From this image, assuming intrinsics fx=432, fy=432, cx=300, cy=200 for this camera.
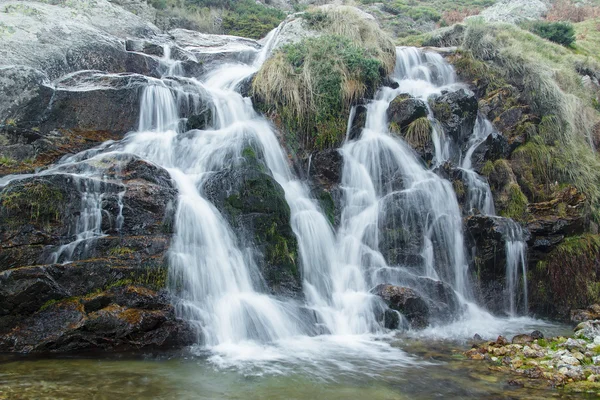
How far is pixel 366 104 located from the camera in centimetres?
1109

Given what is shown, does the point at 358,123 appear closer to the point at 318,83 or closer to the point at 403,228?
the point at 318,83

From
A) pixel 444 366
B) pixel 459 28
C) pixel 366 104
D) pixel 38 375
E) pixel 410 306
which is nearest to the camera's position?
pixel 38 375

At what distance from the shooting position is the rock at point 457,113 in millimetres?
10531

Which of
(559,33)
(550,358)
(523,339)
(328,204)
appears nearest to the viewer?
(550,358)

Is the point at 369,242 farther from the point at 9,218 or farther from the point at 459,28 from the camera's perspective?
the point at 459,28

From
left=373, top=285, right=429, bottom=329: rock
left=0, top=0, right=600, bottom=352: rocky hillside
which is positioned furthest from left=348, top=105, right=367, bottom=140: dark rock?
left=373, top=285, right=429, bottom=329: rock

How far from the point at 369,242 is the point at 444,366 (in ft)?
11.9

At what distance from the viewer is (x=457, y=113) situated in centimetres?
1063

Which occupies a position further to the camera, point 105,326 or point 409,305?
point 409,305

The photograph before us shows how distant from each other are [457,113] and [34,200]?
9116 mm

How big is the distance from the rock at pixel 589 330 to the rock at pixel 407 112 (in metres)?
5.52

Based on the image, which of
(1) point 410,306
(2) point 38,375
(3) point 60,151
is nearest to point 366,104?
(1) point 410,306

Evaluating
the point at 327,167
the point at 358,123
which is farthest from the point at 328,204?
the point at 358,123

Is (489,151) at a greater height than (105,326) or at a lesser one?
greater
